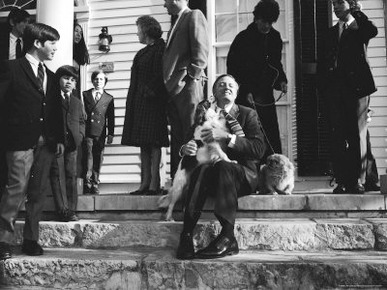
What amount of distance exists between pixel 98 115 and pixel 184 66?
252cm

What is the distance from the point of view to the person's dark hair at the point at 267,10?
4.59m

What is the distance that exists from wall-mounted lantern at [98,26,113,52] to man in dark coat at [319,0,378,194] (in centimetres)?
421

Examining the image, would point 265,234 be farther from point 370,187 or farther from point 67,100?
point 67,100

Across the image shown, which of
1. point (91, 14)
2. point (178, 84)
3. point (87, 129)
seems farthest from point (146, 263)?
point (91, 14)

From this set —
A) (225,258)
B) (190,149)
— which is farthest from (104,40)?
(225,258)

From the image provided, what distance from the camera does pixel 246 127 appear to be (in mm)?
3623

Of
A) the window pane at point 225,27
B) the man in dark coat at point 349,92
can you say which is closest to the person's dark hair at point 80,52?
the window pane at point 225,27

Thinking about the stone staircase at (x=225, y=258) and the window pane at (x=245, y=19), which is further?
the window pane at (x=245, y=19)

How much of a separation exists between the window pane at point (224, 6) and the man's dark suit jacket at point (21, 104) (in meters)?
4.43

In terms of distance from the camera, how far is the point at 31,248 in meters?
3.25

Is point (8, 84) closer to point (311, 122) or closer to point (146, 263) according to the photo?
point (146, 263)

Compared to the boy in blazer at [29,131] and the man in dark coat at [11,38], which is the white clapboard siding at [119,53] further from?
the boy in blazer at [29,131]

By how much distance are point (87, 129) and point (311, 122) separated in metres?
3.26

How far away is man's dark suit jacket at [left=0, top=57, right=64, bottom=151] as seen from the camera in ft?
10.3
